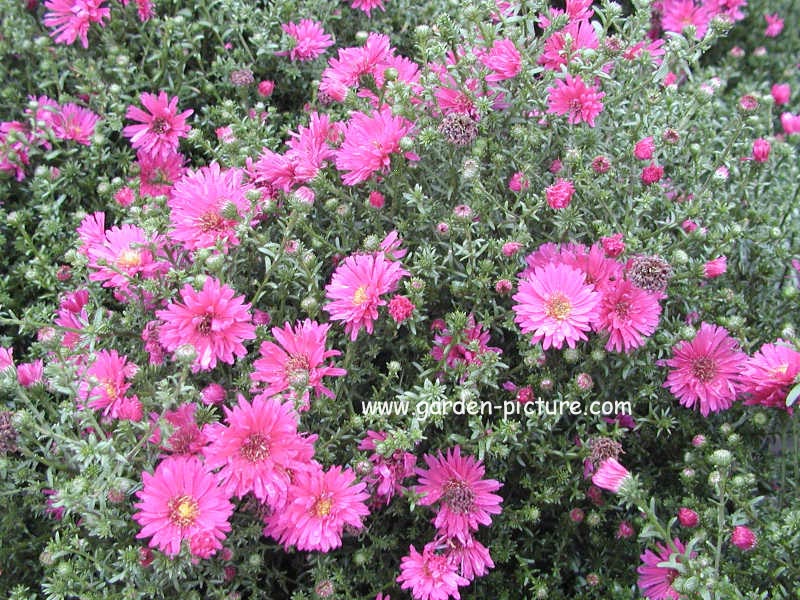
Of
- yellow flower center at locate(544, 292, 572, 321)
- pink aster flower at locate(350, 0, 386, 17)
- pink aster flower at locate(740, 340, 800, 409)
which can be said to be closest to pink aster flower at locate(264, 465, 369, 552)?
yellow flower center at locate(544, 292, 572, 321)

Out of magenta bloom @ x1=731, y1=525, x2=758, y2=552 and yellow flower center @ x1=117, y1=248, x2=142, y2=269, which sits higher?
yellow flower center @ x1=117, y1=248, x2=142, y2=269

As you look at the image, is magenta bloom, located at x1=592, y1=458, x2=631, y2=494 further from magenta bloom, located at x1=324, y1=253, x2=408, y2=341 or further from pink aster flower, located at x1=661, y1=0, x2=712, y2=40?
pink aster flower, located at x1=661, y1=0, x2=712, y2=40

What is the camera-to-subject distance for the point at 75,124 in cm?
283

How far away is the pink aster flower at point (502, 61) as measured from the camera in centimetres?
227

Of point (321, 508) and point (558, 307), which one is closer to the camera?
point (321, 508)

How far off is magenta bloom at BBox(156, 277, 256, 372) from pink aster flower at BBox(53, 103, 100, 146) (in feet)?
3.78

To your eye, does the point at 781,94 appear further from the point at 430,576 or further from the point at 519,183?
the point at 430,576

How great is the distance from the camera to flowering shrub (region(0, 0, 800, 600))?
192 centimetres

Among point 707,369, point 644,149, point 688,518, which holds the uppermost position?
point 644,149

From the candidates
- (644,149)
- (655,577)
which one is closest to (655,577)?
(655,577)

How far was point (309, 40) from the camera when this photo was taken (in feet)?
9.21

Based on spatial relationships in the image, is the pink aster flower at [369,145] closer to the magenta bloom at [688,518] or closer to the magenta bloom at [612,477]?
the magenta bloom at [612,477]

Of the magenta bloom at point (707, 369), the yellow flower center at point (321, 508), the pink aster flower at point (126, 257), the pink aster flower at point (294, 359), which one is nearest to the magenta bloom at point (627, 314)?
the magenta bloom at point (707, 369)

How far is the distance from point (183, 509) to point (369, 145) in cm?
108
